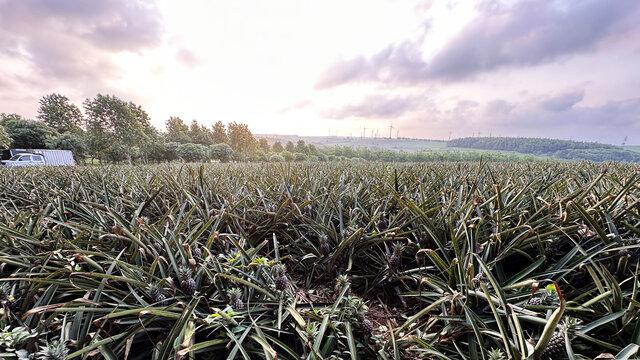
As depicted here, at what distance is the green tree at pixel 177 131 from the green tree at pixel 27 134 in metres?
20.2

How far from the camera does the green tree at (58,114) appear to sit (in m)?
41.7

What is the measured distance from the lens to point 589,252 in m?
1.06

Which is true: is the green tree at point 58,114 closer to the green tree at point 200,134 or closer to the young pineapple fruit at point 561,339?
the green tree at point 200,134

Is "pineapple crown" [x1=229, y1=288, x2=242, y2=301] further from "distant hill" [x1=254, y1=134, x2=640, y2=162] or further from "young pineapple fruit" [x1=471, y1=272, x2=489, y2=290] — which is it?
"distant hill" [x1=254, y1=134, x2=640, y2=162]

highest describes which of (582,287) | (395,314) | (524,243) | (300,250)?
(524,243)

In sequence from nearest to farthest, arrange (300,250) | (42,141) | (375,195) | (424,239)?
(424,239), (300,250), (375,195), (42,141)

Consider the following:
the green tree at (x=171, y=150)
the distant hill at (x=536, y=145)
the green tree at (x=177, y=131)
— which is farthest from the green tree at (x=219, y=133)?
the distant hill at (x=536, y=145)

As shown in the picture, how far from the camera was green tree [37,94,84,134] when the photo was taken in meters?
41.7

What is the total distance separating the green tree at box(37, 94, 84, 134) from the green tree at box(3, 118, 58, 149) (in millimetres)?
5943

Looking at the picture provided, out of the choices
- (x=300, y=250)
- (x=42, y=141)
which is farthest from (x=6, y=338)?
(x=42, y=141)

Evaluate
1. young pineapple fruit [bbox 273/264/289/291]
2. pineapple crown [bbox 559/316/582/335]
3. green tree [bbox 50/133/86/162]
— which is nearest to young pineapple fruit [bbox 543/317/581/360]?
pineapple crown [bbox 559/316/582/335]

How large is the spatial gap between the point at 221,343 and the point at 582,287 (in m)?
1.61

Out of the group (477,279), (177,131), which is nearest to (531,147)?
(477,279)

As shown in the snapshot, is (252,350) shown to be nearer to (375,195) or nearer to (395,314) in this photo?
(395,314)
